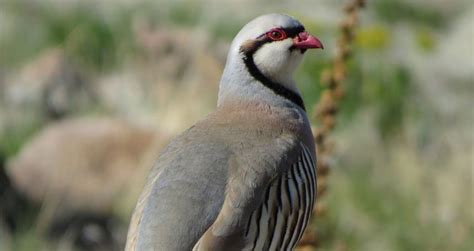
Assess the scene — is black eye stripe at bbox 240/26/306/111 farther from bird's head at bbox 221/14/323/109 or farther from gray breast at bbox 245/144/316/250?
gray breast at bbox 245/144/316/250

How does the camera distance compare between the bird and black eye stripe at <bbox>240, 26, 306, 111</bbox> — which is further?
black eye stripe at <bbox>240, 26, 306, 111</bbox>

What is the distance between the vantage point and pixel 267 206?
529 cm

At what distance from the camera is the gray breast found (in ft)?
17.2

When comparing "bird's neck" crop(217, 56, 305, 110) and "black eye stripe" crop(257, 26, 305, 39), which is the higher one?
"black eye stripe" crop(257, 26, 305, 39)

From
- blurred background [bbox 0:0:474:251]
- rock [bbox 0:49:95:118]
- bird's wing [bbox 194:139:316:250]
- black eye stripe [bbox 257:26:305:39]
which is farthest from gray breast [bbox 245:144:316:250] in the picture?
rock [bbox 0:49:95:118]

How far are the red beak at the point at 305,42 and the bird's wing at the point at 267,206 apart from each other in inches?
16.5

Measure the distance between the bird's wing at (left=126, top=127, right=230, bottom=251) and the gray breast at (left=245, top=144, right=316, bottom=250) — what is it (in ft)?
0.65

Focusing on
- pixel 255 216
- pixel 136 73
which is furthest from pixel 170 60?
pixel 255 216

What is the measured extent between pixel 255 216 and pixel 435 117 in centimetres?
794

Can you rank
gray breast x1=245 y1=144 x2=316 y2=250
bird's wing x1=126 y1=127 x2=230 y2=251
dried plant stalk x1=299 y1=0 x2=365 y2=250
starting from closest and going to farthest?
bird's wing x1=126 y1=127 x2=230 y2=251, gray breast x1=245 y1=144 x2=316 y2=250, dried plant stalk x1=299 y1=0 x2=365 y2=250

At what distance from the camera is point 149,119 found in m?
11.4

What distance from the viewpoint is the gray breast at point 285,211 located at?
525 centimetres

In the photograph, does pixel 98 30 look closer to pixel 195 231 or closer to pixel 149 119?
pixel 149 119

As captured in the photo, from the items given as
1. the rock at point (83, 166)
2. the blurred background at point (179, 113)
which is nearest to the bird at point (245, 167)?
the blurred background at point (179, 113)
